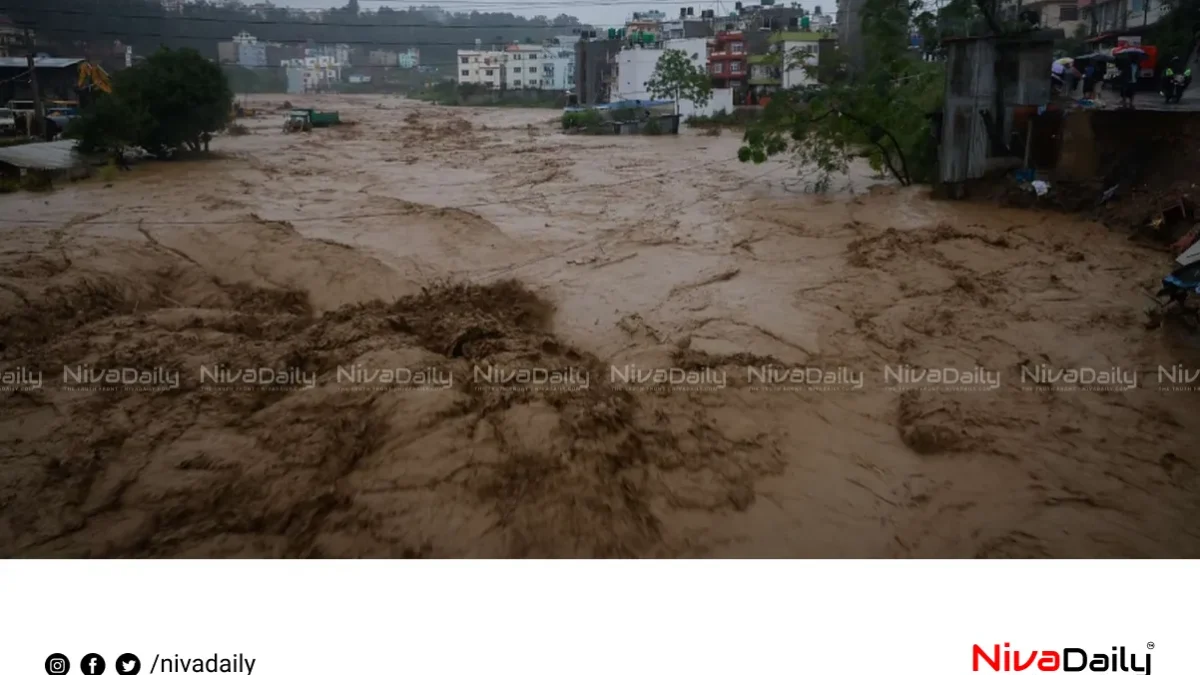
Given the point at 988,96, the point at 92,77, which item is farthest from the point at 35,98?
the point at 988,96

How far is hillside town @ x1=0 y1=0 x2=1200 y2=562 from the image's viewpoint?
313cm

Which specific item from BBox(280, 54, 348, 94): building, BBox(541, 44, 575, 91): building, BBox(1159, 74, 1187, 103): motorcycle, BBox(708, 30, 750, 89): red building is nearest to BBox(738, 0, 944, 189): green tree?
BBox(1159, 74, 1187, 103): motorcycle

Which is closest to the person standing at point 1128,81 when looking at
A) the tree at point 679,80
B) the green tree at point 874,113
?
the green tree at point 874,113

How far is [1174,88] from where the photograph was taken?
9.05 metres

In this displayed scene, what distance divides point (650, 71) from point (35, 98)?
22489mm

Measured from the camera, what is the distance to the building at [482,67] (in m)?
39.3

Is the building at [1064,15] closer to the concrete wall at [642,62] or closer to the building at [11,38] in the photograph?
the concrete wall at [642,62]

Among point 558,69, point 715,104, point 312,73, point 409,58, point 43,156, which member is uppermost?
point 558,69

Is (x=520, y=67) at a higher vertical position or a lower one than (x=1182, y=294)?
higher

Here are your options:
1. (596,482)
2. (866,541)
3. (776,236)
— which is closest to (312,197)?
(776,236)

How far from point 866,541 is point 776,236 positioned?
555 cm

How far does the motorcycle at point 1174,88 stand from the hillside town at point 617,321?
49mm

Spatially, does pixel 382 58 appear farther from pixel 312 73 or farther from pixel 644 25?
pixel 644 25
